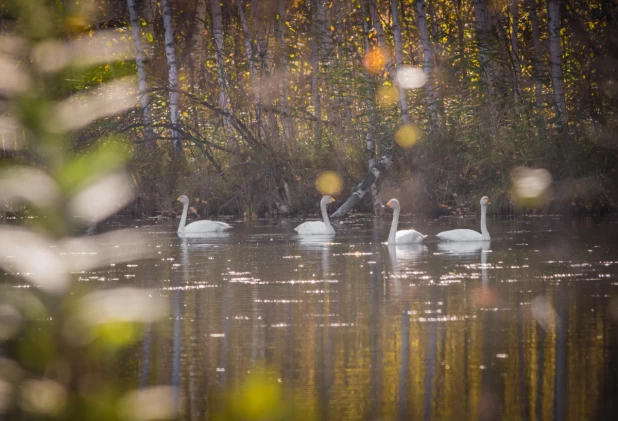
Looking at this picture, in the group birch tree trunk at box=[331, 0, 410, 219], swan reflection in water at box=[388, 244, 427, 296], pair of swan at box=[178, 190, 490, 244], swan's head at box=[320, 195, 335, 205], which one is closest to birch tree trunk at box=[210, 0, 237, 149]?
birch tree trunk at box=[331, 0, 410, 219]

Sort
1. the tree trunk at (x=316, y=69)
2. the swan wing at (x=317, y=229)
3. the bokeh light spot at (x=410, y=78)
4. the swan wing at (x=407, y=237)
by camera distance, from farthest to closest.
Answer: the tree trunk at (x=316, y=69) → the bokeh light spot at (x=410, y=78) → the swan wing at (x=317, y=229) → the swan wing at (x=407, y=237)

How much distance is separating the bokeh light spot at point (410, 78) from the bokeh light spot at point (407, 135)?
38.1 inches

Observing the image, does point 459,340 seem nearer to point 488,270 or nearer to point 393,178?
point 488,270

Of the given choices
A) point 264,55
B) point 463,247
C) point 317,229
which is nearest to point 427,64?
point 264,55

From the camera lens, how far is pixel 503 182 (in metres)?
23.6

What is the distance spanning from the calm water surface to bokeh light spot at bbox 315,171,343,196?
975 cm

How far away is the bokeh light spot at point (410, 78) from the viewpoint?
961 inches

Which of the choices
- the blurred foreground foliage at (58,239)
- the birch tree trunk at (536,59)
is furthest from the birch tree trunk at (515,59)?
the blurred foreground foliage at (58,239)

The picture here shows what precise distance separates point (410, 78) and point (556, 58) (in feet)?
11.3

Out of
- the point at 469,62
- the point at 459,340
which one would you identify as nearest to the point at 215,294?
the point at 459,340

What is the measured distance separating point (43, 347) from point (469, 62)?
22.4 m

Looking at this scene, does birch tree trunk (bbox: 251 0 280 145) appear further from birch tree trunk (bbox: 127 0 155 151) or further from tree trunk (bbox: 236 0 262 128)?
birch tree trunk (bbox: 127 0 155 151)

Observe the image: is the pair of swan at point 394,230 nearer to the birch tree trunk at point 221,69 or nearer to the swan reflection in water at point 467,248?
the swan reflection in water at point 467,248

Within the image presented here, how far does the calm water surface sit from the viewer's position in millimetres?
5852
